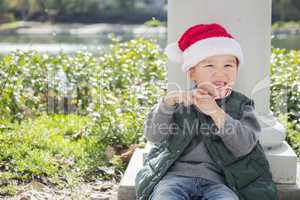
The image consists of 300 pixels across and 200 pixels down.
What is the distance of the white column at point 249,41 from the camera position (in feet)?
8.71

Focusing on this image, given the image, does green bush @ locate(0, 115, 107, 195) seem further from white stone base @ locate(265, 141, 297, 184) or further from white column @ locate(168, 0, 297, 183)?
white stone base @ locate(265, 141, 297, 184)

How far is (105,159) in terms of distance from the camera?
3.43 meters

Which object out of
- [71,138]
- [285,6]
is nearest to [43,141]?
[71,138]

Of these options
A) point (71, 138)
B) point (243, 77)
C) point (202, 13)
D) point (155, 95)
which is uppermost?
point (202, 13)

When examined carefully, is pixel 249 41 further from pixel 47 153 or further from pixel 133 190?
pixel 47 153

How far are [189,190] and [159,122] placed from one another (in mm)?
328

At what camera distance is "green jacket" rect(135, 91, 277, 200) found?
2330mm

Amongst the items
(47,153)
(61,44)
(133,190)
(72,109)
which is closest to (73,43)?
(61,44)

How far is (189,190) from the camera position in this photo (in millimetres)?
2271

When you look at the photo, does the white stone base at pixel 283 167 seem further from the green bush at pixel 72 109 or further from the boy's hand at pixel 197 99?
the green bush at pixel 72 109

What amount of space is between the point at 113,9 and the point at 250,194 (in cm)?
4229

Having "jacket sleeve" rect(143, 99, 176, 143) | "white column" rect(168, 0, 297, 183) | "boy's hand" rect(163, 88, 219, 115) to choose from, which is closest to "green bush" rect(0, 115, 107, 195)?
"jacket sleeve" rect(143, 99, 176, 143)

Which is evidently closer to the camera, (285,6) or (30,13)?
(285,6)

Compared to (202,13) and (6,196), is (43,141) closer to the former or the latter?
(6,196)
